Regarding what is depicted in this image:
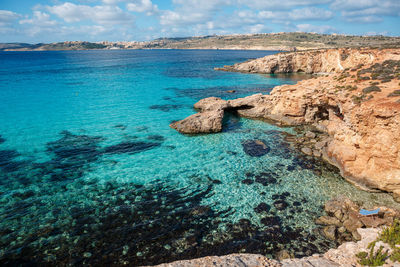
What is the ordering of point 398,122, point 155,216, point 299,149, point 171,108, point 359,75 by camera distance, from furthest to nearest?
point 171,108 < point 359,75 < point 299,149 < point 398,122 < point 155,216

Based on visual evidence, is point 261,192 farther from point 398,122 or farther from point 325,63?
point 325,63

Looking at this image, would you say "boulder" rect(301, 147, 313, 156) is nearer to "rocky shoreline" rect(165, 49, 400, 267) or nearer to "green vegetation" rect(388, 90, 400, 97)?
"rocky shoreline" rect(165, 49, 400, 267)

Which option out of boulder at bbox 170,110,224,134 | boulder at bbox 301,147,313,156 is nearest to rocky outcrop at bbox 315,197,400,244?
boulder at bbox 301,147,313,156

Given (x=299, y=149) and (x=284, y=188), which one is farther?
(x=299, y=149)

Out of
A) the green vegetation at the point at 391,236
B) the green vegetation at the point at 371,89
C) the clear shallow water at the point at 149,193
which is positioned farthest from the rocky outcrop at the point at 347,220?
the green vegetation at the point at 371,89

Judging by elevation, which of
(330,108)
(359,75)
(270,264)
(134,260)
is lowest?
(134,260)

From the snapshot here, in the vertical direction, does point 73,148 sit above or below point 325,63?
below

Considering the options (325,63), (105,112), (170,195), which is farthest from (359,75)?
(325,63)

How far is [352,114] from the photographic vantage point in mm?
17641

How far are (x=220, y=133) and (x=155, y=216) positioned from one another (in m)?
14.2

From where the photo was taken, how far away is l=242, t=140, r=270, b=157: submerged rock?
66.6ft

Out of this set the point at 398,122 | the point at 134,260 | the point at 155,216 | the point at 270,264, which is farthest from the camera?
A: the point at 398,122

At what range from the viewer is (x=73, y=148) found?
21.2 meters

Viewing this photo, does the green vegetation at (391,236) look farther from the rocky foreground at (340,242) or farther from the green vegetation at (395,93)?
the green vegetation at (395,93)
